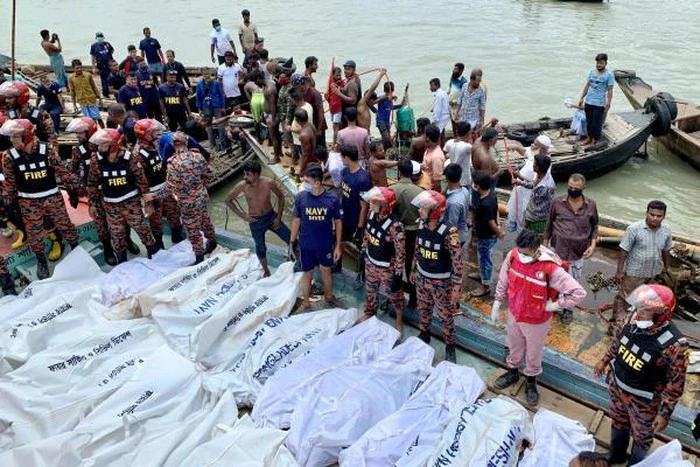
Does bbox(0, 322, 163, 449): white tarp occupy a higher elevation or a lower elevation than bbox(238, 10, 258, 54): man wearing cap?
lower

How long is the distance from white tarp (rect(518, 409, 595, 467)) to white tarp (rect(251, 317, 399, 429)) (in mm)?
1370

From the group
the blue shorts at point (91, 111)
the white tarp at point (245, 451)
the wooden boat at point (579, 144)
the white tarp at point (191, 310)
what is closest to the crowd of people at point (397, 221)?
the white tarp at point (191, 310)

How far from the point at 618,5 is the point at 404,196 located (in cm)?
2985

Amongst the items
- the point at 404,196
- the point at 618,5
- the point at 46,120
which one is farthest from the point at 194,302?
the point at 618,5

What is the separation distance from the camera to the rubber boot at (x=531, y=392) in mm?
4636

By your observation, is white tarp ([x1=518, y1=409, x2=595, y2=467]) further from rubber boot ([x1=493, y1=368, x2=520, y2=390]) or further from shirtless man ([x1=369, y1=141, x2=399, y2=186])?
shirtless man ([x1=369, y1=141, x2=399, y2=186])

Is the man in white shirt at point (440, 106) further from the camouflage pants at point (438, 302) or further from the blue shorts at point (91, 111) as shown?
the blue shorts at point (91, 111)

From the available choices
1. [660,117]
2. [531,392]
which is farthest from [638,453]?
Answer: [660,117]

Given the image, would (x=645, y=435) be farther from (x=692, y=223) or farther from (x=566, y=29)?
(x=566, y=29)

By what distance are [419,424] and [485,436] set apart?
481mm

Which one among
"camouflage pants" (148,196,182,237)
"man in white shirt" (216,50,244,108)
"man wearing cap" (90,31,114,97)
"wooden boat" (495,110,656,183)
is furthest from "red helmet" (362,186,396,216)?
"man wearing cap" (90,31,114,97)

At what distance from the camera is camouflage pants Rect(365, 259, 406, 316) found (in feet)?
17.1

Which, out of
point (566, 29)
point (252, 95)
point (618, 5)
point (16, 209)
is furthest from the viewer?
point (618, 5)

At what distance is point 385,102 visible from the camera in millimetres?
9781
